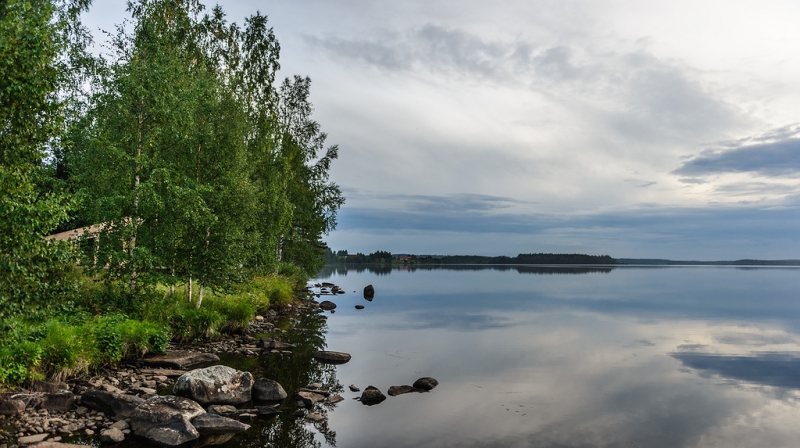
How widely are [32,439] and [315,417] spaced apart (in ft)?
24.3

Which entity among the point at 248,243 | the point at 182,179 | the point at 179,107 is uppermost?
the point at 179,107

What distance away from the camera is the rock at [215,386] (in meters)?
15.9

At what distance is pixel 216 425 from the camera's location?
13.7 meters

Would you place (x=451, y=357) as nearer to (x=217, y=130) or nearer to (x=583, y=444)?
(x=583, y=444)

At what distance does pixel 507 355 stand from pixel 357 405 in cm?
1467

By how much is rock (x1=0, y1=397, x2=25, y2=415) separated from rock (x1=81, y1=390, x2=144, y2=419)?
4.97ft

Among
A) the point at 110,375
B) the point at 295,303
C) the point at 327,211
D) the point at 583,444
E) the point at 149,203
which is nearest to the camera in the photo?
the point at 583,444

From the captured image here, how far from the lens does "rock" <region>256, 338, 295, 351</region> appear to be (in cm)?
2550

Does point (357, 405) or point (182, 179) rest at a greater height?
point (182, 179)

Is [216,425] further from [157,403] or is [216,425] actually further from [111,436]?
[111,436]

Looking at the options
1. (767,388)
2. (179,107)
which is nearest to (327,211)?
(179,107)

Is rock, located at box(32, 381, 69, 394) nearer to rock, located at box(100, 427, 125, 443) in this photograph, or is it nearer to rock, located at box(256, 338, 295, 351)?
rock, located at box(100, 427, 125, 443)

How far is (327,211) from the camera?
5634 centimetres

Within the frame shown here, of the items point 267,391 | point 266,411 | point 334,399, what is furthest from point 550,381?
point 266,411
